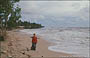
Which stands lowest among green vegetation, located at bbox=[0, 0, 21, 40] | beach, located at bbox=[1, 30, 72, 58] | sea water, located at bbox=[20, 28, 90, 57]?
sea water, located at bbox=[20, 28, 90, 57]

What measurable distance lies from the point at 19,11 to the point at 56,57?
11559mm

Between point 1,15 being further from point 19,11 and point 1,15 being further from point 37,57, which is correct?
point 37,57

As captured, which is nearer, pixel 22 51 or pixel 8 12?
pixel 22 51

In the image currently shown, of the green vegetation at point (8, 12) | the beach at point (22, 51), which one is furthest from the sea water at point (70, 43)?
the green vegetation at point (8, 12)

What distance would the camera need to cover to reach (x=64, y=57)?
1369 centimetres

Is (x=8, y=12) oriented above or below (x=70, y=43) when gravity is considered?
above

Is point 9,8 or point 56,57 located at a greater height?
point 9,8

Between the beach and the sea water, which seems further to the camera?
the sea water

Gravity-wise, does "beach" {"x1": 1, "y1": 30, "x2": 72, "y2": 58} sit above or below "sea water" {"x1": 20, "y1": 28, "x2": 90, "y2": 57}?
above

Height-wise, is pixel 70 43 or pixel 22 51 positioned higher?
pixel 22 51

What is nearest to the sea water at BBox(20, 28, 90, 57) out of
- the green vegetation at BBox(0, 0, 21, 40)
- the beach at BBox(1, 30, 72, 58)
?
the beach at BBox(1, 30, 72, 58)

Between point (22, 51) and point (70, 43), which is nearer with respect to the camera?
point (22, 51)

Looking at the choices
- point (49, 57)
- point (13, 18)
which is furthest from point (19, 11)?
point (49, 57)

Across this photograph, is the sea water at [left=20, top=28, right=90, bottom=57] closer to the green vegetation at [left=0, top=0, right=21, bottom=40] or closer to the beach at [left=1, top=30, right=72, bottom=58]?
the beach at [left=1, top=30, right=72, bottom=58]
